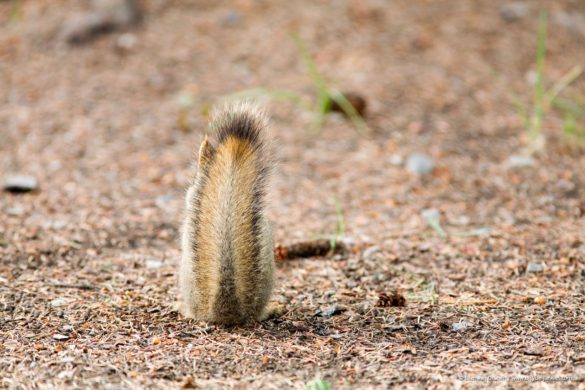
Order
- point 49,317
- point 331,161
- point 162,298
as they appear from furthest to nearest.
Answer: point 331,161 → point 162,298 → point 49,317

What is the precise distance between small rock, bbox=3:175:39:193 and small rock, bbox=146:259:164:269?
1.46m

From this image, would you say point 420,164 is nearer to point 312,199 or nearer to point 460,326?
point 312,199

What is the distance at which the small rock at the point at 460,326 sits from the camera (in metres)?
3.23

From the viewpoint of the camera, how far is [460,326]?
325 centimetres

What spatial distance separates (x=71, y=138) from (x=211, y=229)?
330 centimetres

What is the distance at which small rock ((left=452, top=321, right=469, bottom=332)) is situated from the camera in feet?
10.6

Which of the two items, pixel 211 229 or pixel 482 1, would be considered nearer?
pixel 211 229

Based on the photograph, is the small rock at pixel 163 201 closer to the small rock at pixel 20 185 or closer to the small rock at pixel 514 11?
the small rock at pixel 20 185

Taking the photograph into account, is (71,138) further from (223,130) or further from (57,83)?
(223,130)

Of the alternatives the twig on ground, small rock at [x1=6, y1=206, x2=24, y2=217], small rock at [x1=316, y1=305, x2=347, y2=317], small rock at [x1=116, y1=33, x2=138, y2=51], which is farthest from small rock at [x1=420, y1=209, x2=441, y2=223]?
small rock at [x1=116, y1=33, x2=138, y2=51]

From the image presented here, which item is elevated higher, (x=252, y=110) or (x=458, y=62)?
(x=458, y=62)

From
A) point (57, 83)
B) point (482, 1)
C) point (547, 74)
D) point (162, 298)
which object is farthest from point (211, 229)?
point (482, 1)

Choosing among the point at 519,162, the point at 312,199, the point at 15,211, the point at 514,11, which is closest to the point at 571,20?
the point at 514,11

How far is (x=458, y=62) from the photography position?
6.96 meters
